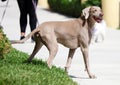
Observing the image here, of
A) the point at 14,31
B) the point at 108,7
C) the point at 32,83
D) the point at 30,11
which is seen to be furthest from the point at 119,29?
the point at 32,83

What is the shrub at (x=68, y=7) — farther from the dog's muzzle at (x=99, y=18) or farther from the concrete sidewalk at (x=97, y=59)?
the dog's muzzle at (x=99, y=18)

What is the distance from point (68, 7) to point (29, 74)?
542 inches

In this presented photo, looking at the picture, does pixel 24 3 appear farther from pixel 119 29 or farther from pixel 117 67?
pixel 119 29

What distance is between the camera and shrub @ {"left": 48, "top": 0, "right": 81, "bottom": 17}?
21375 millimetres

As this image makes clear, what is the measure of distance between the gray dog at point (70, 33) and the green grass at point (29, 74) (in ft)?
1.07

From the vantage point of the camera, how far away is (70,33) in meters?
9.52

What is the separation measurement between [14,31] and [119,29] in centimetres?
350

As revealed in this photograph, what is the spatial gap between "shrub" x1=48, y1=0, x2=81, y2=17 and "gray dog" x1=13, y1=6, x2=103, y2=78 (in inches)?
454

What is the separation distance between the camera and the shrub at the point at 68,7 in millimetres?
21375

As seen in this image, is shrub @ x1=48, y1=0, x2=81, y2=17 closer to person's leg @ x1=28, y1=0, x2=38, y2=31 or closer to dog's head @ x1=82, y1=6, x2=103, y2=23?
person's leg @ x1=28, y1=0, x2=38, y2=31

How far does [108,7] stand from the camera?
1895cm

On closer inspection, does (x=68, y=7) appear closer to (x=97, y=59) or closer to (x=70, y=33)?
(x=97, y=59)

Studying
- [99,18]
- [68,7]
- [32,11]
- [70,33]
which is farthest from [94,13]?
[68,7]

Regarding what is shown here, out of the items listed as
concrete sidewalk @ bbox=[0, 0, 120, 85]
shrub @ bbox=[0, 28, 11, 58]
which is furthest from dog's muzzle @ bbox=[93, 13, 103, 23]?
shrub @ bbox=[0, 28, 11, 58]
